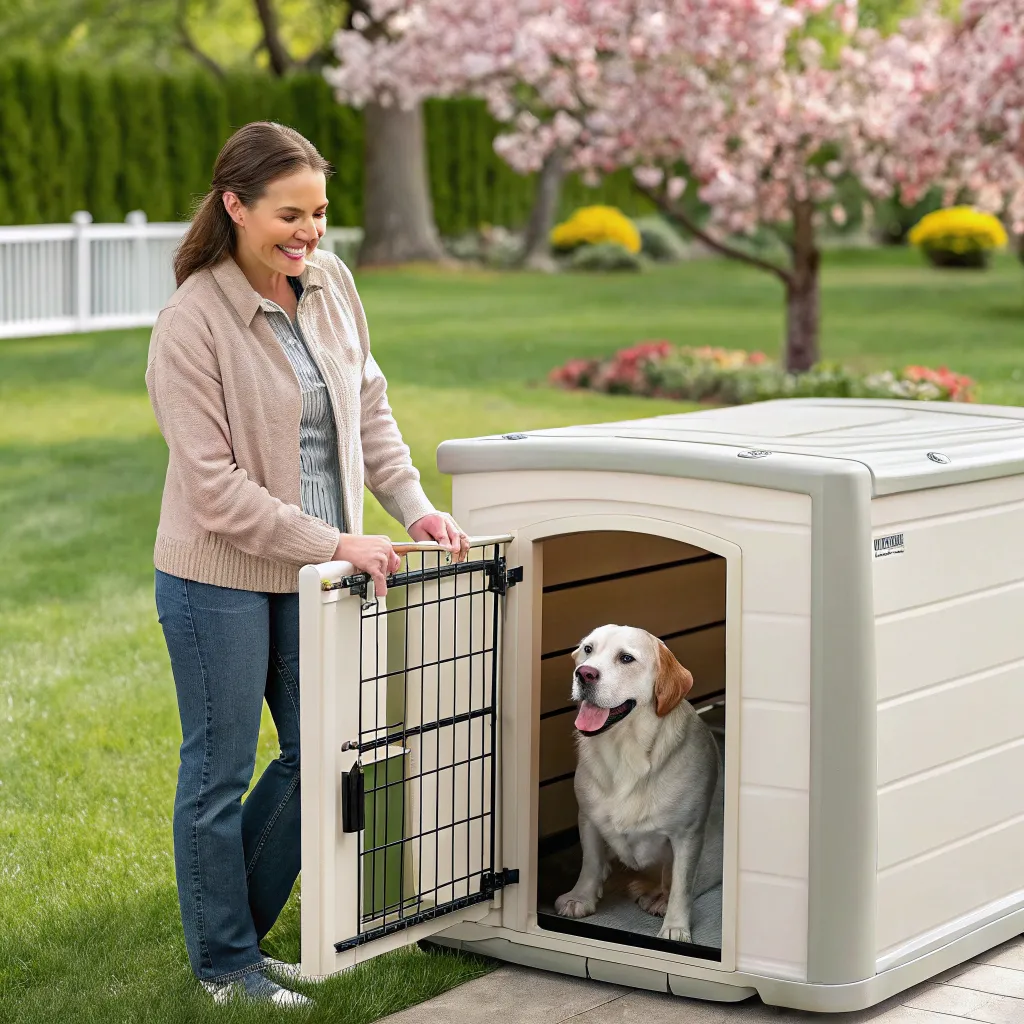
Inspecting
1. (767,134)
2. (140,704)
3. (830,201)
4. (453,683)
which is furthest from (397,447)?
(830,201)

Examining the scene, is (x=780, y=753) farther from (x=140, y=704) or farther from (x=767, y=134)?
(x=767, y=134)

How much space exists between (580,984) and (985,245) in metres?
20.0

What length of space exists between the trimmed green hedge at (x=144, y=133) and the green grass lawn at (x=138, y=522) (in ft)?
10.2

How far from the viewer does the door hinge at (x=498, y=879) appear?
3900mm

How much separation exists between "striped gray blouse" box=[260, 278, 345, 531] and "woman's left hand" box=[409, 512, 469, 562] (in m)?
0.21

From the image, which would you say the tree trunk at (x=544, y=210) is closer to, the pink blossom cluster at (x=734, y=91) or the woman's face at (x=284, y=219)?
the pink blossom cluster at (x=734, y=91)

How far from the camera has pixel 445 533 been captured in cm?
370

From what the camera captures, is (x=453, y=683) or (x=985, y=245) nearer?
(x=453, y=683)

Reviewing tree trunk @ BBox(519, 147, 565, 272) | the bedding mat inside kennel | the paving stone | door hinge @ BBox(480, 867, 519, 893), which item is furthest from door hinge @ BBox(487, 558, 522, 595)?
tree trunk @ BBox(519, 147, 565, 272)

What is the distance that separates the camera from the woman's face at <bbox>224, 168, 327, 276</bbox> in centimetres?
337

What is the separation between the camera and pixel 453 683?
3.77m

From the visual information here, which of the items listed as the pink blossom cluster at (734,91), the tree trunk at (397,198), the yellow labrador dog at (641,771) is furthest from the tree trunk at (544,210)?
the yellow labrador dog at (641,771)

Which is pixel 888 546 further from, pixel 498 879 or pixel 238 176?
pixel 238 176

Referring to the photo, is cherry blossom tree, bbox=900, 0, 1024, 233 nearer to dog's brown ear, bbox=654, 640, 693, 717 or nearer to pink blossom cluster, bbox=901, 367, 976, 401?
pink blossom cluster, bbox=901, 367, 976, 401
